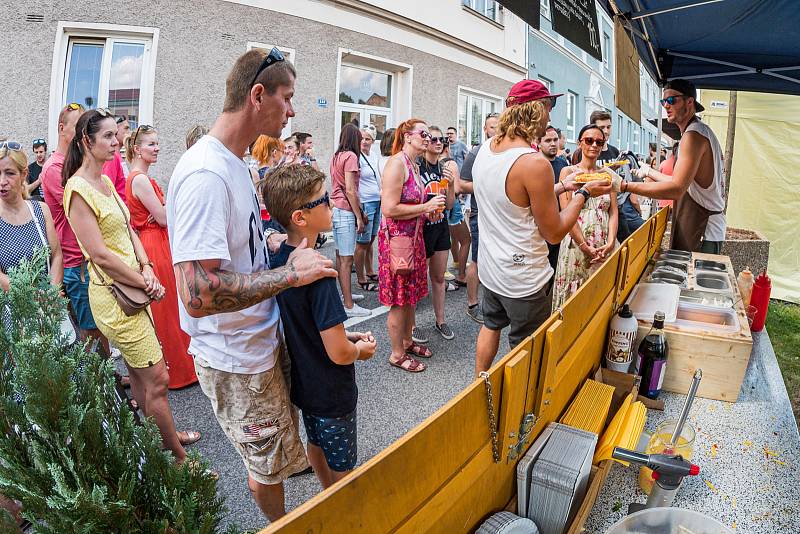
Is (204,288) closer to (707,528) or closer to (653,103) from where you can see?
(707,528)

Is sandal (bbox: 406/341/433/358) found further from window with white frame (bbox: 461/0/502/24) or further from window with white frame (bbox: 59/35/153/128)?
window with white frame (bbox: 461/0/502/24)

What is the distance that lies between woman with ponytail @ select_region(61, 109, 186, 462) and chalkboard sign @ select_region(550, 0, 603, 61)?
295cm

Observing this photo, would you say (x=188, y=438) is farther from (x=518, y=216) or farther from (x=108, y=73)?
(x=108, y=73)

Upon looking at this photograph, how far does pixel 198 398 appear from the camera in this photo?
3.38 metres

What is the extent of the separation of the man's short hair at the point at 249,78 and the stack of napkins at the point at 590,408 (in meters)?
1.41

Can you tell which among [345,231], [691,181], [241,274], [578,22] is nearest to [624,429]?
[241,274]

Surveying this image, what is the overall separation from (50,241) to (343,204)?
313cm

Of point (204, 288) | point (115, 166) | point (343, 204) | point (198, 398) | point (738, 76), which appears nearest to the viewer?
point (204, 288)

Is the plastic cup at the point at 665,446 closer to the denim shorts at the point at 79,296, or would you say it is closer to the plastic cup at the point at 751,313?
the plastic cup at the point at 751,313

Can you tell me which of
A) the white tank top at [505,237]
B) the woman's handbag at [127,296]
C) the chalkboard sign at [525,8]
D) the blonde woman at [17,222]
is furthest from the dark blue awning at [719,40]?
the blonde woman at [17,222]

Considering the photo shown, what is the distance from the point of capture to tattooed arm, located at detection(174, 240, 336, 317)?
141 cm

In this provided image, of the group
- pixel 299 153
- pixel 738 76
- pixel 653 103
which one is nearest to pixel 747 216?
pixel 738 76

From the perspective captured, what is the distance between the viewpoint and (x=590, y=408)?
5.43ft

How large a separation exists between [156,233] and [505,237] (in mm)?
2404
